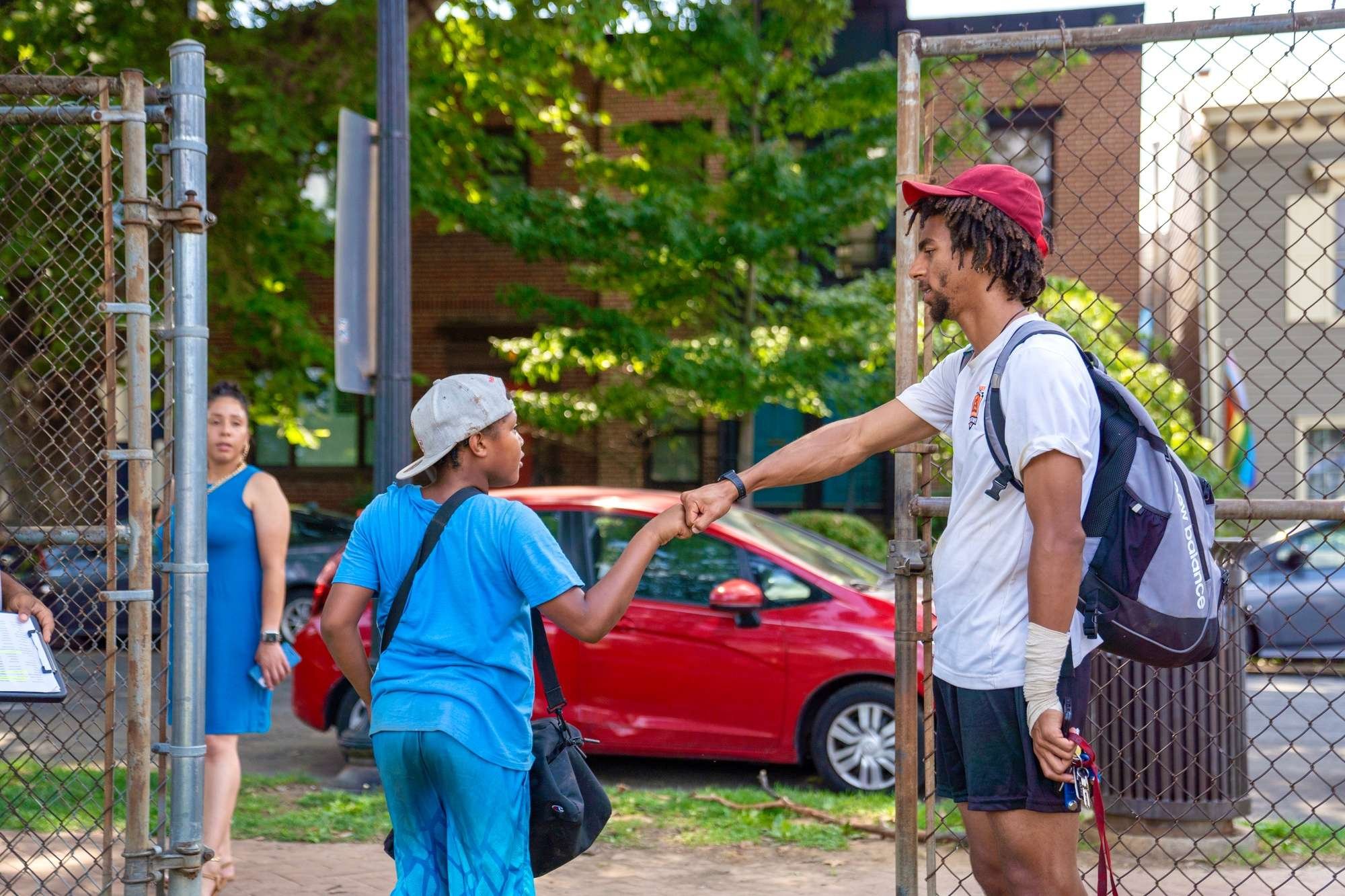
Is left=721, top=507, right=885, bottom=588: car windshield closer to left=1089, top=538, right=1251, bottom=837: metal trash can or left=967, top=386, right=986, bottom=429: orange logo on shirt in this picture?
left=1089, top=538, right=1251, bottom=837: metal trash can

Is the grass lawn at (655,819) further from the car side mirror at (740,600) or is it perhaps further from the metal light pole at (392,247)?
the metal light pole at (392,247)

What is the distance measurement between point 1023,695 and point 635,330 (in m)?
10.9

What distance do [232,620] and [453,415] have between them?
2.23 meters

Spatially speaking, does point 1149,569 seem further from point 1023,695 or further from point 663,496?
point 663,496

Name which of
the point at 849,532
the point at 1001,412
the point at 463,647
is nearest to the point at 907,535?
the point at 1001,412

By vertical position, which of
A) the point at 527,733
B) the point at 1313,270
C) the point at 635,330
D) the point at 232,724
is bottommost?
the point at 232,724

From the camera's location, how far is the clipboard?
3354 mm

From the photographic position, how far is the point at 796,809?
6297 millimetres

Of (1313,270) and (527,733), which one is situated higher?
(1313,270)

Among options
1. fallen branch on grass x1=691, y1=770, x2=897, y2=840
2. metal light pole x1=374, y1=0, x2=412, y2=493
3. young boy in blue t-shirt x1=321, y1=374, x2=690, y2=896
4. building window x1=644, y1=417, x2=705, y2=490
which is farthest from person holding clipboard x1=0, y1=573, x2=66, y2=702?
building window x1=644, y1=417, x2=705, y2=490

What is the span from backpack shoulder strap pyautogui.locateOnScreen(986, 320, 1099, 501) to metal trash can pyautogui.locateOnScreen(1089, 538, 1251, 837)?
2.47 metres

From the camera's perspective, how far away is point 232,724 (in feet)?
15.8

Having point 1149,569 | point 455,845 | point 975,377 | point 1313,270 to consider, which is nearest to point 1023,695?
point 1149,569

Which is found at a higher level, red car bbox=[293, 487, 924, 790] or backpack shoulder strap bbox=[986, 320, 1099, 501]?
backpack shoulder strap bbox=[986, 320, 1099, 501]
